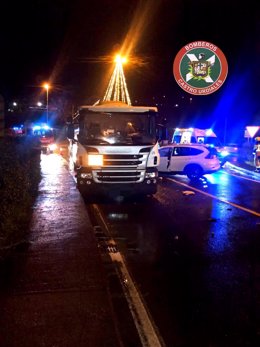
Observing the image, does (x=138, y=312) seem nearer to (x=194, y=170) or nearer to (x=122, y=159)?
(x=122, y=159)

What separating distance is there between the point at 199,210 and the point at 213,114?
30.7 m

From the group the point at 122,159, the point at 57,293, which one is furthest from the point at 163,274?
the point at 122,159

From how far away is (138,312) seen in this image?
16.1 ft

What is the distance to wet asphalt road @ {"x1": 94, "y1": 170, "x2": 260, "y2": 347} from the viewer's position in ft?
15.0

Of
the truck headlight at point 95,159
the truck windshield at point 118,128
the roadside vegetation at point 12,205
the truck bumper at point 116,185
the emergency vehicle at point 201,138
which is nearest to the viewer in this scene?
the roadside vegetation at point 12,205

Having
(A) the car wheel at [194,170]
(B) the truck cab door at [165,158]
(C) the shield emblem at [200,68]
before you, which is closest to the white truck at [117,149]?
(C) the shield emblem at [200,68]

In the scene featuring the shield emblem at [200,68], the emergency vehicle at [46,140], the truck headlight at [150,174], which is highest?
the shield emblem at [200,68]

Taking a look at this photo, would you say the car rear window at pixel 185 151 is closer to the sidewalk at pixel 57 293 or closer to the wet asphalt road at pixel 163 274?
the wet asphalt road at pixel 163 274

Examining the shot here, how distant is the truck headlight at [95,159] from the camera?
13000mm

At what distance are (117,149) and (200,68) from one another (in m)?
3.32

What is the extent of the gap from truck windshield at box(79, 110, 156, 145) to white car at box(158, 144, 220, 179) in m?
6.33

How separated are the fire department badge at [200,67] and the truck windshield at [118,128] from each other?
1691mm

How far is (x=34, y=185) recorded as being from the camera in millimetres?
14156

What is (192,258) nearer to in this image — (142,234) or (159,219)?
(142,234)
